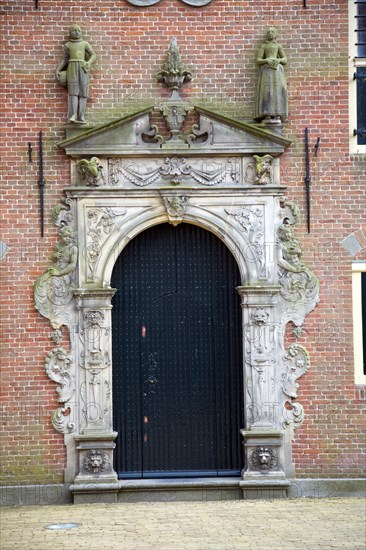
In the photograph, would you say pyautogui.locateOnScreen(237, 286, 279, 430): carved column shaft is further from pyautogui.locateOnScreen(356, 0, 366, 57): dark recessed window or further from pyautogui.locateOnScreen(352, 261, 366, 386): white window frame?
pyautogui.locateOnScreen(356, 0, 366, 57): dark recessed window

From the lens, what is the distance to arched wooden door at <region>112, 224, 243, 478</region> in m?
18.0

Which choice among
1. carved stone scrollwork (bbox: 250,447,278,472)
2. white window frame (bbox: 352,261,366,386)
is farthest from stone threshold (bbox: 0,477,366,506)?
white window frame (bbox: 352,261,366,386)

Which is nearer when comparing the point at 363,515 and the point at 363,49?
the point at 363,515

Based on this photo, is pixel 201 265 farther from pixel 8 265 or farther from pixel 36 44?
pixel 36 44

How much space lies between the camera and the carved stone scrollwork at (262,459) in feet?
58.1

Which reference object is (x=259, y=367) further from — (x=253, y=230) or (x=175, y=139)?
(x=175, y=139)

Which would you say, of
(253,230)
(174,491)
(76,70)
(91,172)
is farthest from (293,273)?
(76,70)

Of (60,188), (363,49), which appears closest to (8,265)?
(60,188)

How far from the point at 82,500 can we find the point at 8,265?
327 centimetres

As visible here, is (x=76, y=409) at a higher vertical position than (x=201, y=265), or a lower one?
lower

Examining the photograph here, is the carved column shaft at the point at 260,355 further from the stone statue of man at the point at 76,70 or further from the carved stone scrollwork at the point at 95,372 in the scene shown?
the stone statue of man at the point at 76,70

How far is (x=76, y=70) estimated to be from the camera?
17672 mm

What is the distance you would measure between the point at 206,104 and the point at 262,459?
4.84 metres

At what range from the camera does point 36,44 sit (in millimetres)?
17938
